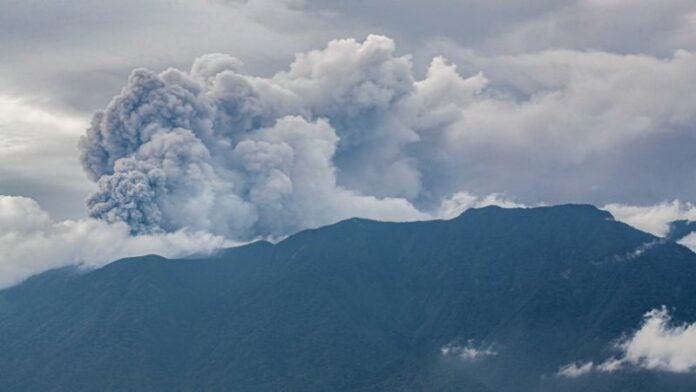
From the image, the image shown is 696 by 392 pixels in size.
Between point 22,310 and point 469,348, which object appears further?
point 22,310

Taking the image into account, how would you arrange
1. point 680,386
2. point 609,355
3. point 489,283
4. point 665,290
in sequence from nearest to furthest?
point 680,386 → point 609,355 → point 665,290 → point 489,283

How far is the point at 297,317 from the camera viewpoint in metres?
192

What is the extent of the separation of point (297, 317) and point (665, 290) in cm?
5958

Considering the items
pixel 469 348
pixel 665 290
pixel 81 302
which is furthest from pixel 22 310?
pixel 665 290

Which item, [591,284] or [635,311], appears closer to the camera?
[635,311]

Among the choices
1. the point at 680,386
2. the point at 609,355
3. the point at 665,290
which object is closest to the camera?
the point at 680,386

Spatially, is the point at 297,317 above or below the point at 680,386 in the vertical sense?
above

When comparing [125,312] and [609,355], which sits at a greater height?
[125,312]

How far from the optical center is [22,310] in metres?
200

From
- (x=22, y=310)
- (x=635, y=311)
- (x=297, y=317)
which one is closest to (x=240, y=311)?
(x=297, y=317)

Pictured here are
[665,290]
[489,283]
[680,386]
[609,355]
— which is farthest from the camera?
[489,283]

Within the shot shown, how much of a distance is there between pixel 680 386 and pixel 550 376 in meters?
18.4

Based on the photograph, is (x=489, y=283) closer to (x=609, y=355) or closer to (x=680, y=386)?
(x=609, y=355)

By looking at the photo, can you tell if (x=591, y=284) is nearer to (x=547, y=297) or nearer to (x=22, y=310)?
(x=547, y=297)
